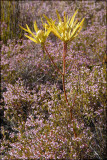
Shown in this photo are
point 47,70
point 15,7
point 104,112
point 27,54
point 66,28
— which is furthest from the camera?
point 15,7

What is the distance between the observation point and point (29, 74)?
8.70ft

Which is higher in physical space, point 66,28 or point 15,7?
point 15,7

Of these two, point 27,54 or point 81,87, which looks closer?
point 81,87

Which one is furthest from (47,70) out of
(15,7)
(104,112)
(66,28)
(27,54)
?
(15,7)

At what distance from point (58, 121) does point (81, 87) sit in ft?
1.68

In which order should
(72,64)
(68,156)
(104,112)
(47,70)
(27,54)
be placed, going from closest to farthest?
(68,156) → (104,112) → (72,64) → (47,70) → (27,54)

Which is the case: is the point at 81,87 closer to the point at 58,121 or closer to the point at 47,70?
the point at 58,121

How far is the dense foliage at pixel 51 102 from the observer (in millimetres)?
1584

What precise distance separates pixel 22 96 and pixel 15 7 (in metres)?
2.69

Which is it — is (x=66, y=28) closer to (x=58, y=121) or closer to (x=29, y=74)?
(x=58, y=121)

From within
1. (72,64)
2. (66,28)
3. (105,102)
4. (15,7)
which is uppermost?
(15,7)

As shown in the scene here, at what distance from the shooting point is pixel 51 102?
1965 mm

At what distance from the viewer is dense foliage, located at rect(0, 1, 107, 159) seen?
1584 millimetres

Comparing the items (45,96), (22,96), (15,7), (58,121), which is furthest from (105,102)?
(15,7)
